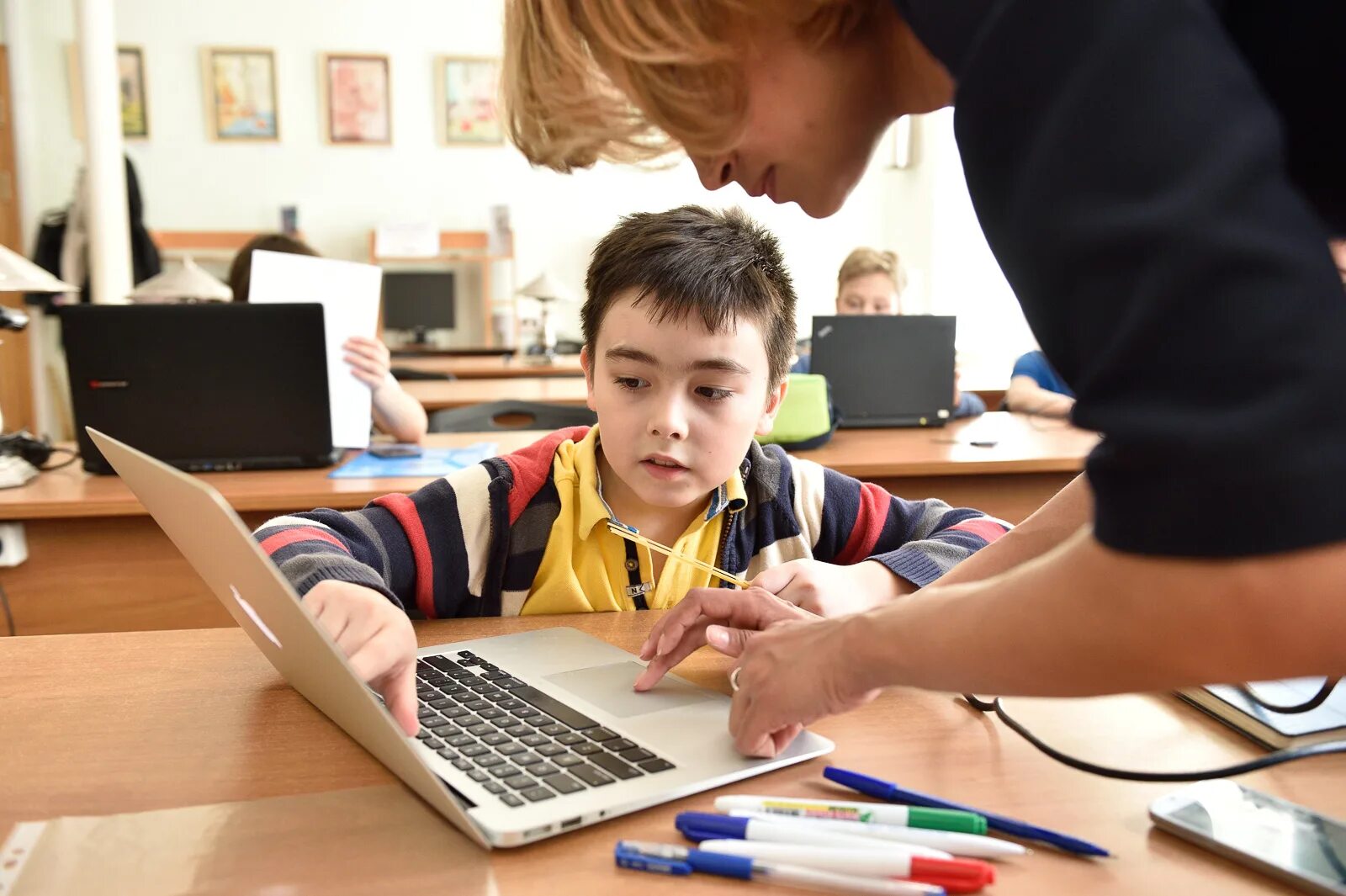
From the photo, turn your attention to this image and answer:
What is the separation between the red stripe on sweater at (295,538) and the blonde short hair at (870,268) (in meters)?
2.84

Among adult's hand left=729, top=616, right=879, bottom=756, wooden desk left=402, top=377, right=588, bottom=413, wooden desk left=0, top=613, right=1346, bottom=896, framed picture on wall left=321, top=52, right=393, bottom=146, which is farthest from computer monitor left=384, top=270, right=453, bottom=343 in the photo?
adult's hand left=729, top=616, right=879, bottom=756

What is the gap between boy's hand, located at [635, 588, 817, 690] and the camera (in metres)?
0.83

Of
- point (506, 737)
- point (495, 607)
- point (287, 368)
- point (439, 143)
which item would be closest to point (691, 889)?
point (506, 737)

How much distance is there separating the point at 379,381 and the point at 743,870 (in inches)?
68.4

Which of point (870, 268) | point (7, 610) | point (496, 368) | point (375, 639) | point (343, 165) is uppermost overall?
point (343, 165)

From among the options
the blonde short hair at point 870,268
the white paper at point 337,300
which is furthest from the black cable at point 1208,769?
the blonde short hair at point 870,268

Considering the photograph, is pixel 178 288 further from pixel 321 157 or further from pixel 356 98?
pixel 356 98

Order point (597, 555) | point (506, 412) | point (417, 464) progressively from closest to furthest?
→ point (597, 555)
point (417, 464)
point (506, 412)

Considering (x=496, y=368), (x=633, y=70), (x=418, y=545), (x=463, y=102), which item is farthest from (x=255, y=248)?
(x=463, y=102)

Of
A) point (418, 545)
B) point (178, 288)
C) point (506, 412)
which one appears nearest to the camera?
point (418, 545)

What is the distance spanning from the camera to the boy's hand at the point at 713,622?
834 millimetres

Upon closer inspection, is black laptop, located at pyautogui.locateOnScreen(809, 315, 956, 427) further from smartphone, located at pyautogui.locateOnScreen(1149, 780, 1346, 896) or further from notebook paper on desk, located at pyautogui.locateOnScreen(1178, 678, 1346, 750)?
smartphone, located at pyautogui.locateOnScreen(1149, 780, 1346, 896)

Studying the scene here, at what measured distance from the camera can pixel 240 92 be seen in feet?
22.0

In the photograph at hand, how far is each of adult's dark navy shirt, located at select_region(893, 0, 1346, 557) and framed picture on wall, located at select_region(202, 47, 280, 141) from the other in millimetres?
7209
